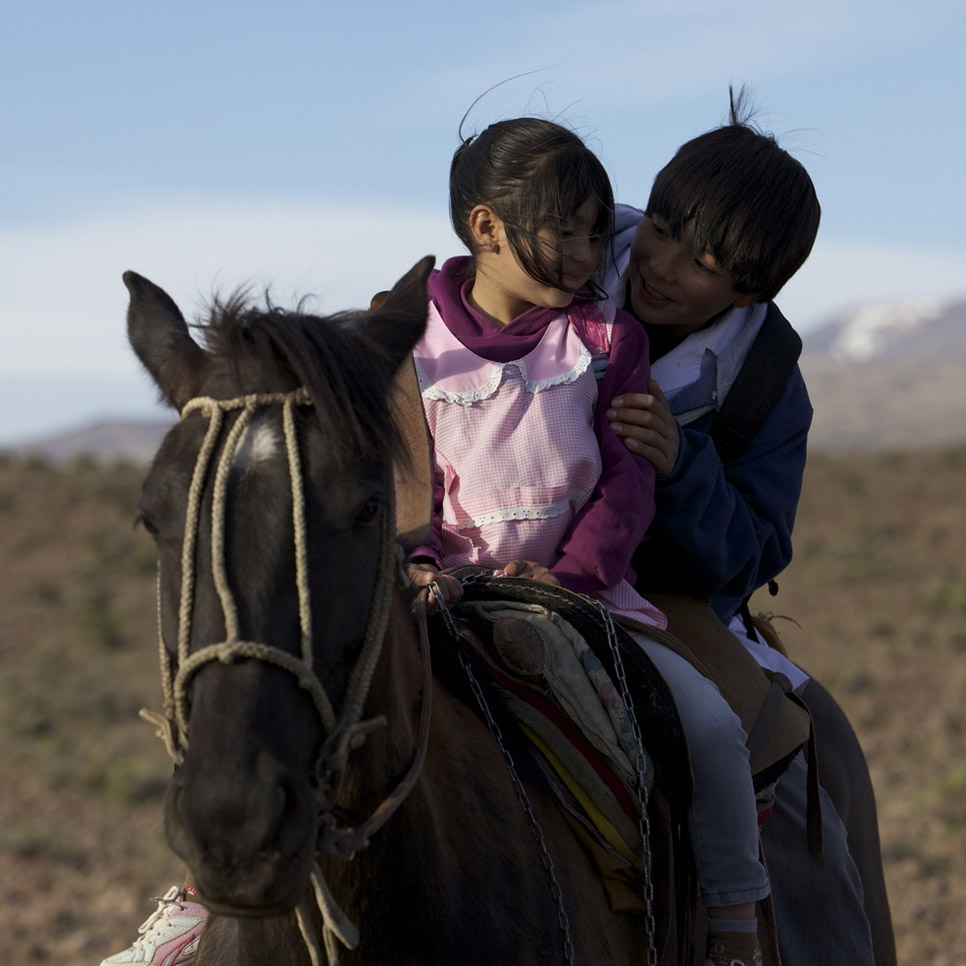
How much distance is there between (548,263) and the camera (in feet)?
11.9

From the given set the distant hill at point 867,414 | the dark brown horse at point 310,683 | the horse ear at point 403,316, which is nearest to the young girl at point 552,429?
the dark brown horse at point 310,683

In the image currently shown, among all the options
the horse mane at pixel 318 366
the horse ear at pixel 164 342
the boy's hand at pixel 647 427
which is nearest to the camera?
the horse mane at pixel 318 366

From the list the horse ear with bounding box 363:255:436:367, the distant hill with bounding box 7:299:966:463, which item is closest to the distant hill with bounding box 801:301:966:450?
the distant hill with bounding box 7:299:966:463

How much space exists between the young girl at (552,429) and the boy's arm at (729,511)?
6.9 inches

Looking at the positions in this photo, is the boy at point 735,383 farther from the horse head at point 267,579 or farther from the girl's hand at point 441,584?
the horse head at point 267,579

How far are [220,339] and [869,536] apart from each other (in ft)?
93.3

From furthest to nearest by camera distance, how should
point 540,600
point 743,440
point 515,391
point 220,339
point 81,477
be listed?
point 81,477, point 743,440, point 515,391, point 540,600, point 220,339

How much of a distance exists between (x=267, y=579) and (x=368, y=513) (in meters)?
0.29

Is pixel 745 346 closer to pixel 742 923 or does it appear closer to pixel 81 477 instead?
pixel 742 923

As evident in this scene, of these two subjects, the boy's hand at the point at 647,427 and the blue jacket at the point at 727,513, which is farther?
the blue jacket at the point at 727,513

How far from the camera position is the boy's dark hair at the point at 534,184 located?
11.9ft

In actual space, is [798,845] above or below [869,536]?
above

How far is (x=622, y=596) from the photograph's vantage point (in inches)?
146

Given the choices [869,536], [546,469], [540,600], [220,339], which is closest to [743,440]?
[546,469]
